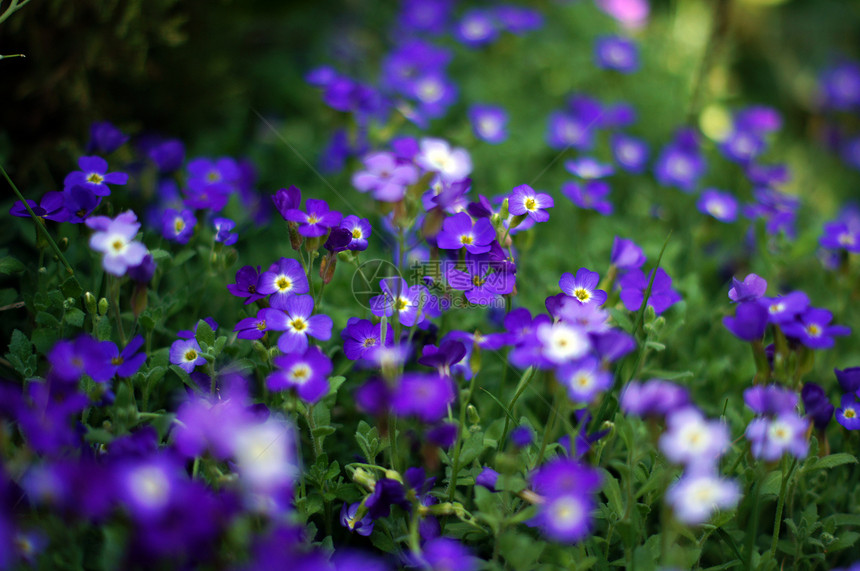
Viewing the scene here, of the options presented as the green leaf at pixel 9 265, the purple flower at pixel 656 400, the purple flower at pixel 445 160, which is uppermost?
the purple flower at pixel 656 400

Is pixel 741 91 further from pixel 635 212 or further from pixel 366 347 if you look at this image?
pixel 366 347

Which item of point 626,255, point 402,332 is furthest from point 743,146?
point 402,332

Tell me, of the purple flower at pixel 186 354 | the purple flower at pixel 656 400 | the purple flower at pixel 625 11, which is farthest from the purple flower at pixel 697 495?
the purple flower at pixel 625 11

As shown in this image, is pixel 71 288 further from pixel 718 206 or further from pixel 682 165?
pixel 682 165

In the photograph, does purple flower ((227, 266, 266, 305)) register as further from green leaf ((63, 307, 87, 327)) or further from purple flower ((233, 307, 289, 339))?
green leaf ((63, 307, 87, 327))

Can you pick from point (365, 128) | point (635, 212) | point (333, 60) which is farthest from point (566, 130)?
point (333, 60)

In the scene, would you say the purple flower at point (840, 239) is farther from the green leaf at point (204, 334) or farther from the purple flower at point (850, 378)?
the green leaf at point (204, 334)

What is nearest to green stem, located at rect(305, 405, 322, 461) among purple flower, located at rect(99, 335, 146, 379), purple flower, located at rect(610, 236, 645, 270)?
purple flower, located at rect(99, 335, 146, 379)
